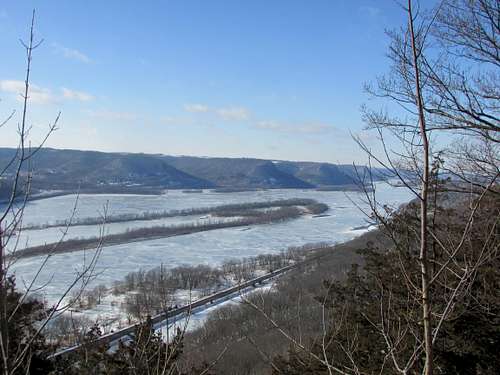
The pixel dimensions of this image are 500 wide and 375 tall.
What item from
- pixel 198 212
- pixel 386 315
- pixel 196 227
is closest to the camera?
pixel 386 315

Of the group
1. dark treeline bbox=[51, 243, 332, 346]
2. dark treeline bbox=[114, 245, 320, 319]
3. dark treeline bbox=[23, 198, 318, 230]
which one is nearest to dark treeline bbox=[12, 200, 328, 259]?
dark treeline bbox=[23, 198, 318, 230]

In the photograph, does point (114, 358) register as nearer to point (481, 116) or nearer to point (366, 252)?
point (366, 252)

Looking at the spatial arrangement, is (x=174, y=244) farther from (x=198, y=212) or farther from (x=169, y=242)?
(x=198, y=212)

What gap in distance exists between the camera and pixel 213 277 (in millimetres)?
29359

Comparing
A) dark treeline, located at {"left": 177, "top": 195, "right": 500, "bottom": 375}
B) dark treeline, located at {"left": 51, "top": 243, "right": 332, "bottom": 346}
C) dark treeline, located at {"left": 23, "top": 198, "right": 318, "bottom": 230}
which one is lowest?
dark treeline, located at {"left": 51, "top": 243, "right": 332, "bottom": 346}

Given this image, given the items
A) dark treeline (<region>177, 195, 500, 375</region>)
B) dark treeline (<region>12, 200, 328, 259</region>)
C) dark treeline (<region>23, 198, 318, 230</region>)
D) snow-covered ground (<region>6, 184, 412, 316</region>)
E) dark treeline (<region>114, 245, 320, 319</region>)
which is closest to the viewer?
dark treeline (<region>177, 195, 500, 375</region>)

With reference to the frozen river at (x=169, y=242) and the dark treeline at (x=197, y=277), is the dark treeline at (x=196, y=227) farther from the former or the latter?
the dark treeline at (x=197, y=277)

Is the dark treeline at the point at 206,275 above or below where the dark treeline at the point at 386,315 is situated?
below

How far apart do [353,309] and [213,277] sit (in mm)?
22936

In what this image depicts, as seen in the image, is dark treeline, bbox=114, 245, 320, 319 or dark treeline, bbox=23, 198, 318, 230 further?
dark treeline, bbox=23, 198, 318, 230

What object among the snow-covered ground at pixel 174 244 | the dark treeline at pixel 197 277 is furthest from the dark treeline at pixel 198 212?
the dark treeline at pixel 197 277

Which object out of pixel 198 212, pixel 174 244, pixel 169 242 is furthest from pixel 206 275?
pixel 198 212

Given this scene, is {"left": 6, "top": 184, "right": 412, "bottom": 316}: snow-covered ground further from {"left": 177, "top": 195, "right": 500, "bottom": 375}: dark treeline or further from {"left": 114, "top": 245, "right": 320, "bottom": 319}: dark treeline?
{"left": 177, "top": 195, "right": 500, "bottom": 375}: dark treeline

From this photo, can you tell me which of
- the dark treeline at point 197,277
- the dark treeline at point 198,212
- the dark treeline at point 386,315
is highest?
the dark treeline at point 386,315
